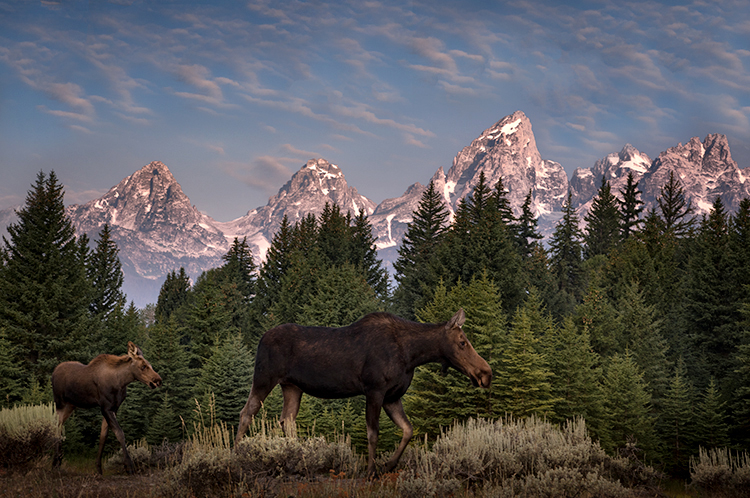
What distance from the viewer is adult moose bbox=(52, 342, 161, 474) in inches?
484

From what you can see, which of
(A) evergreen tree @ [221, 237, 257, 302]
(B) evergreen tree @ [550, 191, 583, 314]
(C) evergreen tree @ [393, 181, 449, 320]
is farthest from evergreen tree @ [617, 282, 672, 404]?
(A) evergreen tree @ [221, 237, 257, 302]

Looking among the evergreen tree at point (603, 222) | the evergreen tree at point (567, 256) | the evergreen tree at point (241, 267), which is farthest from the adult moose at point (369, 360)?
the evergreen tree at point (603, 222)

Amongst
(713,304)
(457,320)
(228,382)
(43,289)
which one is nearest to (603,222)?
(713,304)

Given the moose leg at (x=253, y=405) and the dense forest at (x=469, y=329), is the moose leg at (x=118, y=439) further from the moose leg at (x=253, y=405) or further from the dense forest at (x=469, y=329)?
the dense forest at (x=469, y=329)

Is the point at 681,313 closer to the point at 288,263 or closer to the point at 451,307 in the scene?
the point at 451,307

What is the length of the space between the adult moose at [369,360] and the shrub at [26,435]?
6.01m

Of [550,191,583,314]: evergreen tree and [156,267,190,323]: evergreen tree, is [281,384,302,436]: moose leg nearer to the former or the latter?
[550,191,583,314]: evergreen tree

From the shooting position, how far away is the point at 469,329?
30047mm

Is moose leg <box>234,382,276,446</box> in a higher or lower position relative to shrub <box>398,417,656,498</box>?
higher

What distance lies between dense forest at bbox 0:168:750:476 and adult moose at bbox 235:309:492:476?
17.3 m

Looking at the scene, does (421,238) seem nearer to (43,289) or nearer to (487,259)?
(487,259)

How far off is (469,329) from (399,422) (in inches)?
892

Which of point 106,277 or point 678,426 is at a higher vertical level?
point 106,277

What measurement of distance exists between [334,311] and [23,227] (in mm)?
25293
